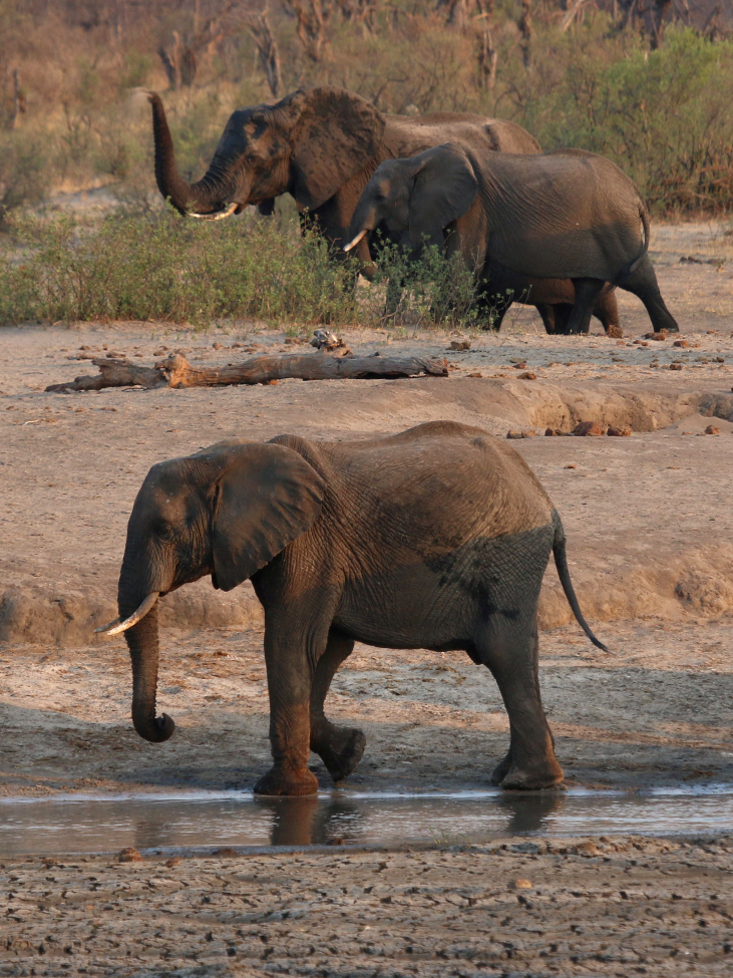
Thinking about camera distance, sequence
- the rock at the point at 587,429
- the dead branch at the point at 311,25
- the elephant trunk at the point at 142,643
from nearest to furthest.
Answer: the elephant trunk at the point at 142,643, the rock at the point at 587,429, the dead branch at the point at 311,25

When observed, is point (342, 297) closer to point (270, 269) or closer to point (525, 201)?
Answer: point (270, 269)

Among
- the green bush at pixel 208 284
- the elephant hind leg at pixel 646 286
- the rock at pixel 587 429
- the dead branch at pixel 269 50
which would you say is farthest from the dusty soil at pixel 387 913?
the dead branch at pixel 269 50

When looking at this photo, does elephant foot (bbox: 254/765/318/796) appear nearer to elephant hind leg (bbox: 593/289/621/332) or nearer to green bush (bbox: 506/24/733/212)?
elephant hind leg (bbox: 593/289/621/332)

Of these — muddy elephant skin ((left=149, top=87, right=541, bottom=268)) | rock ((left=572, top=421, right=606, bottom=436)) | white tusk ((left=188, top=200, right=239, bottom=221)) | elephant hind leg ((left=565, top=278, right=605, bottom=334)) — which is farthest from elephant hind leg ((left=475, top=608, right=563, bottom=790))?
white tusk ((left=188, top=200, right=239, bottom=221))

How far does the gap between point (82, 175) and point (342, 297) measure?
15.4 m

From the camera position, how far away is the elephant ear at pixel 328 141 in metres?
15.0

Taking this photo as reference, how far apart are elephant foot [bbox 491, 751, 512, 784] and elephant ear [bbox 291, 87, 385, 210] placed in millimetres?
10877

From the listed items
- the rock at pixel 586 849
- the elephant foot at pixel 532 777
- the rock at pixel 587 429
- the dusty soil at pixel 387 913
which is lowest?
the rock at pixel 587 429

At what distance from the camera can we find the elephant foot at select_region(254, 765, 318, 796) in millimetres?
4699

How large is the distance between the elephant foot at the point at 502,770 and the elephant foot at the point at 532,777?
0.22ft

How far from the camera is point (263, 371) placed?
32.0 feet

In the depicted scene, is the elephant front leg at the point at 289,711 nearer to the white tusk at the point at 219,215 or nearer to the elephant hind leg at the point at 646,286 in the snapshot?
the elephant hind leg at the point at 646,286

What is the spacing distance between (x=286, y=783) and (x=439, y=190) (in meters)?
9.63

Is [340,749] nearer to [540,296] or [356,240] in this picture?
[356,240]
